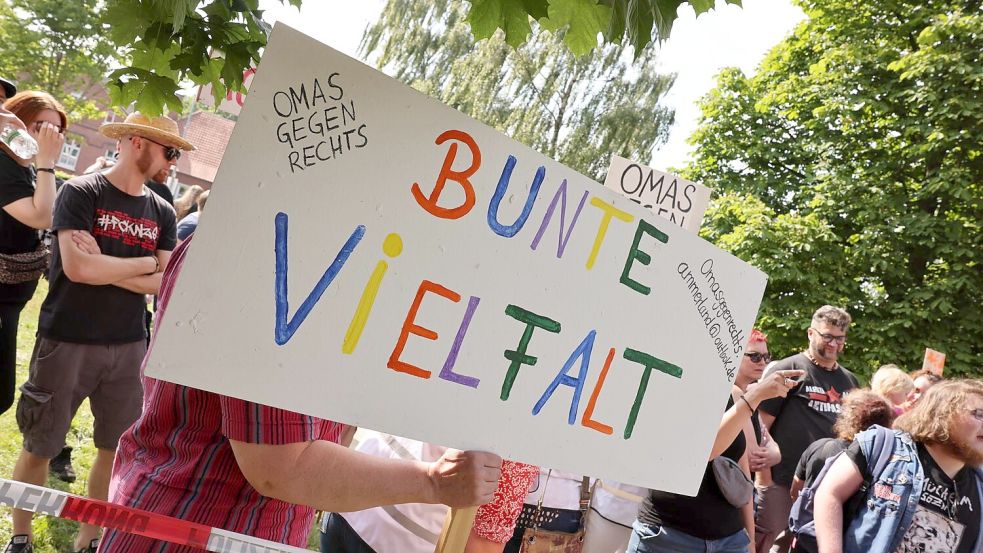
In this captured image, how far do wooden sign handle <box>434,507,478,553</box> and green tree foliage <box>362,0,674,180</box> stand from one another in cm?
2014

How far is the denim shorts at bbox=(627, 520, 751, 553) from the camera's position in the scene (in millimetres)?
3064

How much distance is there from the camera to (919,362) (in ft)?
43.0

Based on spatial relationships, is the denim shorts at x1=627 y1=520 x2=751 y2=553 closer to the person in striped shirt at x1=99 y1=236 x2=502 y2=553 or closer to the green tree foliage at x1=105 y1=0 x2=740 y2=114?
the person in striped shirt at x1=99 y1=236 x2=502 y2=553

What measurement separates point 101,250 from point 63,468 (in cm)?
174

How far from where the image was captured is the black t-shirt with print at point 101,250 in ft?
10.7

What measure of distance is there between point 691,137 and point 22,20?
57.9 feet

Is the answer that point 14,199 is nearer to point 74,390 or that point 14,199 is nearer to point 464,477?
point 74,390

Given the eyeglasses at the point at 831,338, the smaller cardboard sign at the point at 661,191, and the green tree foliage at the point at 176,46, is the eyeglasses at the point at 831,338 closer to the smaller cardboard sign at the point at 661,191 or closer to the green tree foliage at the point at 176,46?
the smaller cardboard sign at the point at 661,191

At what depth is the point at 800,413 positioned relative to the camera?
5457 millimetres

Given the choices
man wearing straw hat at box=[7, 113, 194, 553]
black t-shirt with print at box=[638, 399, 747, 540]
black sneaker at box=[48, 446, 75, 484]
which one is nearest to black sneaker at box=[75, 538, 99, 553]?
man wearing straw hat at box=[7, 113, 194, 553]

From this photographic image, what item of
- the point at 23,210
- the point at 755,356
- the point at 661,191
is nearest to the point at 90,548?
the point at 23,210

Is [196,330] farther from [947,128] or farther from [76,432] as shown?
[947,128]

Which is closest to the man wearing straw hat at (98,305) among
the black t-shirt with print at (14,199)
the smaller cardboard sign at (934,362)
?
the black t-shirt with print at (14,199)

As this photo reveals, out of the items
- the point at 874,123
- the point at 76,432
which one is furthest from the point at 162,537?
the point at 874,123
